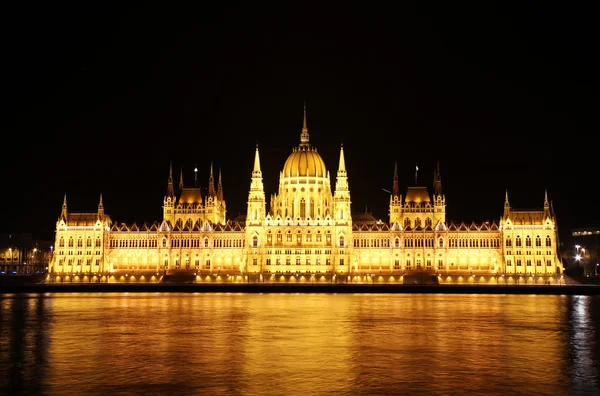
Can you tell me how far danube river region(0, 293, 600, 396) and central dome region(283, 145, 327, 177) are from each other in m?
78.8

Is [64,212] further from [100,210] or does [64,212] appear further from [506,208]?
[506,208]

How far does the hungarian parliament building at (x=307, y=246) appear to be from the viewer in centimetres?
14225

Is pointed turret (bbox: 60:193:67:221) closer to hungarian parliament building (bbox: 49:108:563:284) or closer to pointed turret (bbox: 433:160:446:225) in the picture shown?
hungarian parliament building (bbox: 49:108:563:284)

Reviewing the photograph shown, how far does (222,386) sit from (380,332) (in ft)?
72.7

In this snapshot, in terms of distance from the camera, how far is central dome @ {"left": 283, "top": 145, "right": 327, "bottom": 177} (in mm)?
154000

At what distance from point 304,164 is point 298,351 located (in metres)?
110

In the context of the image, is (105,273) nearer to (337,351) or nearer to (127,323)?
(127,323)

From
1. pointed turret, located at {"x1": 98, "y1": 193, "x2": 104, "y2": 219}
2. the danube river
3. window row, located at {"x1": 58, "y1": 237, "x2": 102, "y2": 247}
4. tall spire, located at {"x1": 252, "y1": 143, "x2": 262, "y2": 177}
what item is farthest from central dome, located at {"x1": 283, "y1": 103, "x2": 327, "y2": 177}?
the danube river

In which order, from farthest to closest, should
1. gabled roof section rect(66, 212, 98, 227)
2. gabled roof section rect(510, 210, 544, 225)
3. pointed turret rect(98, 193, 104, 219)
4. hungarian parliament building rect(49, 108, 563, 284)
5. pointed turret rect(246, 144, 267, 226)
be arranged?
pointed turret rect(98, 193, 104, 219)
gabled roof section rect(66, 212, 98, 227)
pointed turret rect(246, 144, 267, 226)
gabled roof section rect(510, 210, 544, 225)
hungarian parliament building rect(49, 108, 563, 284)

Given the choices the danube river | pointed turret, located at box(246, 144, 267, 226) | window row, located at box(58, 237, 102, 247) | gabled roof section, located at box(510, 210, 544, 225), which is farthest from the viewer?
window row, located at box(58, 237, 102, 247)

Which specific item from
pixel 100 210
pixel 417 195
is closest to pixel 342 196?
pixel 417 195

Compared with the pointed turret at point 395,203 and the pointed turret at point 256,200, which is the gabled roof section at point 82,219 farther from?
the pointed turret at point 395,203

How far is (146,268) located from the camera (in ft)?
492

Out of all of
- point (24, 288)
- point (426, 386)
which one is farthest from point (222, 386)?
point (24, 288)
